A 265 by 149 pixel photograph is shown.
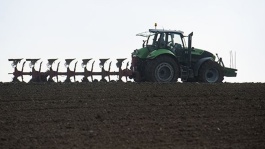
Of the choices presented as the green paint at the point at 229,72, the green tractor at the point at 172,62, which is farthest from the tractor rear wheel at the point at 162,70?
the green paint at the point at 229,72

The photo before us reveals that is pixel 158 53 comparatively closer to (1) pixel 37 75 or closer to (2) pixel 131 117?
(1) pixel 37 75

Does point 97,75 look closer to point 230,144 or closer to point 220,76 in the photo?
point 220,76

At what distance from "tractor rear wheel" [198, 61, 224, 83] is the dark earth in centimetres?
301

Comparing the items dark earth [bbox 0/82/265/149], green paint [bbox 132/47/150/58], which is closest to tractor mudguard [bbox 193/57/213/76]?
green paint [bbox 132/47/150/58]

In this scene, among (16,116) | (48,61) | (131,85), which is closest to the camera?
(16,116)

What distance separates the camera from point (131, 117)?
1207cm

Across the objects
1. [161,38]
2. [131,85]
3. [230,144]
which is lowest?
[230,144]

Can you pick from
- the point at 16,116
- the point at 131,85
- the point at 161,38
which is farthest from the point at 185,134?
the point at 161,38

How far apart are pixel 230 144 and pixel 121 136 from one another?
2066 millimetres

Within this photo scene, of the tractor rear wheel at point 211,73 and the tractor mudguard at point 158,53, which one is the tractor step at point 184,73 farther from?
the tractor mudguard at point 158,53

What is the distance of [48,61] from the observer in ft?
69.3

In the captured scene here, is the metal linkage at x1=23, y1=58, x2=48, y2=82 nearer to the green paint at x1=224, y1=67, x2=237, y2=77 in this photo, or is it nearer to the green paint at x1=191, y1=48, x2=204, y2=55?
the green paint at x1=191, y1=48, x2=204, y2=55

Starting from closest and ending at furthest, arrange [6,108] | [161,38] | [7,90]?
[6,108], [7,90], [161,38]

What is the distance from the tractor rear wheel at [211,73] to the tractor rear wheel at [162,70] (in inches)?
44.6
